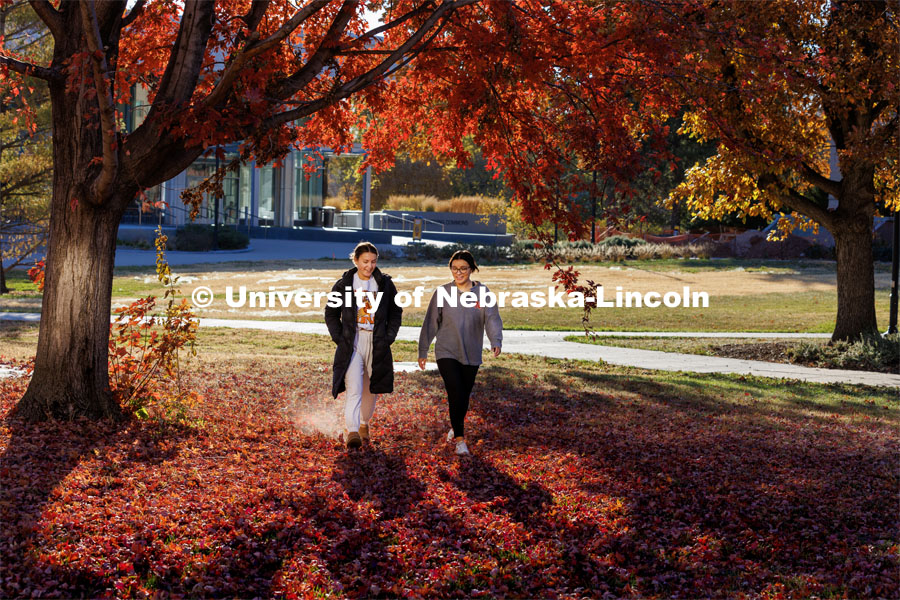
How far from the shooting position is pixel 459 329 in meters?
7.66

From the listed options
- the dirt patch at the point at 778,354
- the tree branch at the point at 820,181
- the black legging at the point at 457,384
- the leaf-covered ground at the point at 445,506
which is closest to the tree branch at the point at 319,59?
the black legging at the point at 457,384

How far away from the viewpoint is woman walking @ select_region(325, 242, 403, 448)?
7453mm

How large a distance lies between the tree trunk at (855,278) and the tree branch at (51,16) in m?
12.7

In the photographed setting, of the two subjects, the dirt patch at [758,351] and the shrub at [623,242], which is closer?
the dirt patch at [758,351]

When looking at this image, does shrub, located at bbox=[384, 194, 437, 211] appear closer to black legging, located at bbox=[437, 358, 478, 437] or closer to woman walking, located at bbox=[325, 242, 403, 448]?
black legging, located at bbox=[437, 358, 478, 437]

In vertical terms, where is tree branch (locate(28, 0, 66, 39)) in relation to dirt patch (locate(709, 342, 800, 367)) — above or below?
above

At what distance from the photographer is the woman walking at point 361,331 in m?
7.45

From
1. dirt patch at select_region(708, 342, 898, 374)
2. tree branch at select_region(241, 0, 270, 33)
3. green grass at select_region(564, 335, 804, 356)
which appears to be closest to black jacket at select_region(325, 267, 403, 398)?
tree branch at select_region(241, 0, 270, 33)

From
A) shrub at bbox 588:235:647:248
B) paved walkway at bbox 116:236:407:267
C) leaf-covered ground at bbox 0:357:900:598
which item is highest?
shrub at bbox 588:235:647:248

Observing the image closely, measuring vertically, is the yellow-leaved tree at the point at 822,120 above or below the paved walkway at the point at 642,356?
above

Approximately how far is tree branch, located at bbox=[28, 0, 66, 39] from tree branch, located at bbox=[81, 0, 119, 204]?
1.00 m

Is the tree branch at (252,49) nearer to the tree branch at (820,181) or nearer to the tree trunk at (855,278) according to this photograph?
the tree branch at (820,181)

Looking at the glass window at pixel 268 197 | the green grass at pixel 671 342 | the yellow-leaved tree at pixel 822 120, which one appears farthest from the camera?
the glass window at pixel 268 197

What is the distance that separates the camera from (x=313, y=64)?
8008 millimetres
